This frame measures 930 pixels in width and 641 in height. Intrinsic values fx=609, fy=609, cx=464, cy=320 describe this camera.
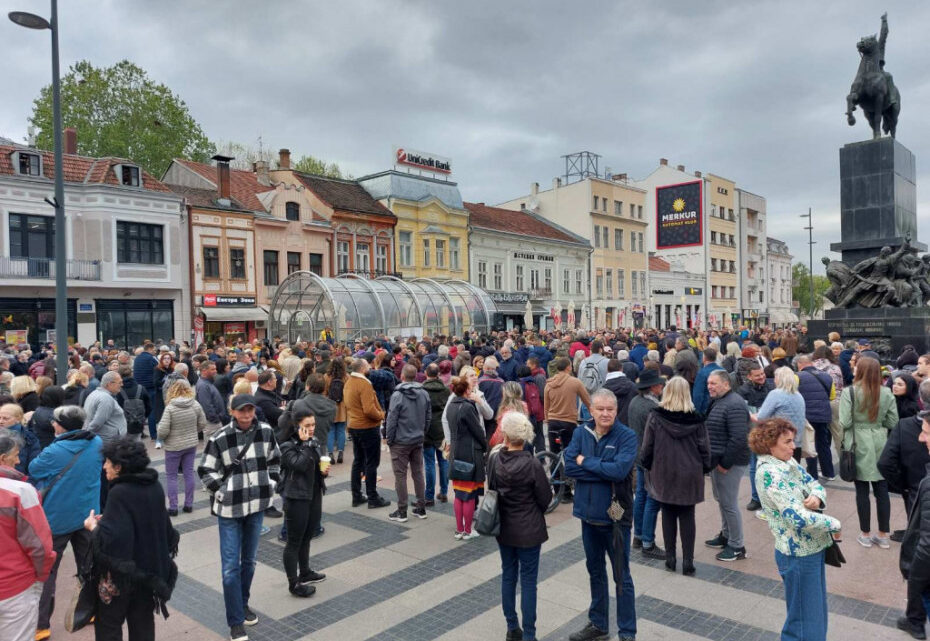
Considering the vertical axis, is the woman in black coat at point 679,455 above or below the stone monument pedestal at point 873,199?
below

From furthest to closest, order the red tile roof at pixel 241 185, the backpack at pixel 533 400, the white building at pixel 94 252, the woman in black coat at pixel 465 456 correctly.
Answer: the red tile roof at pixel 241 185
the white building at pixel 94 252
the backpack at pixel 533 400
the woman in black coat at pixel 465 456

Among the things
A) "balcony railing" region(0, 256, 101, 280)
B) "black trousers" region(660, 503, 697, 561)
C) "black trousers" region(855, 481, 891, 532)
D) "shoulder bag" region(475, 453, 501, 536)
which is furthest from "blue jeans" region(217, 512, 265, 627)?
"balcony railing" region(0, 256, 101, 280)

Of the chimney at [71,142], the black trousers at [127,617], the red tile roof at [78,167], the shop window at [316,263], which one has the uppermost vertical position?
the chimney at [71,142]

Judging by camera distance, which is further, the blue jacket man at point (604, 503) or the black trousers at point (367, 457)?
the black trousers at point (367, 457)

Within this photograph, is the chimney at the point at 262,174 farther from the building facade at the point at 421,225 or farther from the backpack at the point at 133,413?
the backpack at the point at 133,413

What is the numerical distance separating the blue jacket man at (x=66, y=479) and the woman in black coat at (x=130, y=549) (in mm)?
1050

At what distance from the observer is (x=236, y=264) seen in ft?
99.5

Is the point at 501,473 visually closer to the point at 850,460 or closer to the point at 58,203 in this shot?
the point at 850,460

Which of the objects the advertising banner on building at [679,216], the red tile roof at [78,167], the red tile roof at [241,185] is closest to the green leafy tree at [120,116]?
the red tile roof at [241,185]

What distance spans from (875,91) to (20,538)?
20.2m

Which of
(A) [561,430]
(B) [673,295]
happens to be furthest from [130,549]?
(B) [673,295]

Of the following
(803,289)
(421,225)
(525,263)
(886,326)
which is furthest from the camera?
(803,289)

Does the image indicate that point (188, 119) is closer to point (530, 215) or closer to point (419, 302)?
→ point (419, 302)

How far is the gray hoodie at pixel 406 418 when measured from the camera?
295 inches
